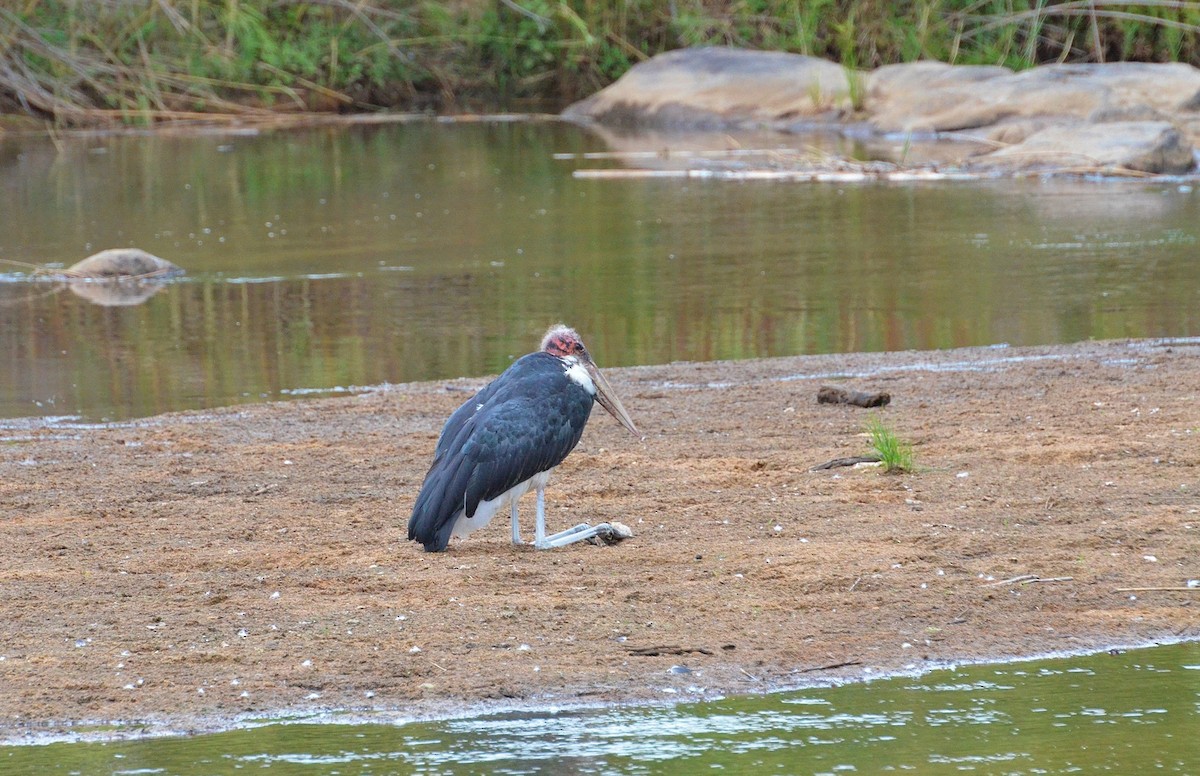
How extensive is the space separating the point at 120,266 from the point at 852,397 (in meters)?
6.89

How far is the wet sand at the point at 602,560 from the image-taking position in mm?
4598

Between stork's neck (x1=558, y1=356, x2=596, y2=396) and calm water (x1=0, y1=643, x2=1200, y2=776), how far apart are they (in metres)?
1.66

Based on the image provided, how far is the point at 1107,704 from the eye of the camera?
4.39 metres

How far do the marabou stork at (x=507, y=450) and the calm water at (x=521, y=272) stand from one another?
3.25 metres

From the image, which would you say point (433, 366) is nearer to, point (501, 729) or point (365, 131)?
point (501, 729)

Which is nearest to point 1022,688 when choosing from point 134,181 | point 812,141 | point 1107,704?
point 1107,704

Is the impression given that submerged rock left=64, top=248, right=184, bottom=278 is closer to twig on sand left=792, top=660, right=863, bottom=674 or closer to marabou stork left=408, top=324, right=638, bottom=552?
marabou stork left=408, top=324, right=638, bottom=552

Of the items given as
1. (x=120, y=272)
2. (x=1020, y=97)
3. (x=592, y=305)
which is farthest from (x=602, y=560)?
(x=1020, y=97)

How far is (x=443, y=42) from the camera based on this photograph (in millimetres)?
27719

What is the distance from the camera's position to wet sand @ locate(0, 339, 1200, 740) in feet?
15.1

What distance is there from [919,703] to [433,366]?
18.4ft

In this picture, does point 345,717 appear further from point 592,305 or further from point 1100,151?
point 1100,151

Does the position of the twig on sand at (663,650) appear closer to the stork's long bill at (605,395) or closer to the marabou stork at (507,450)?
the marabou stork at (507,450)

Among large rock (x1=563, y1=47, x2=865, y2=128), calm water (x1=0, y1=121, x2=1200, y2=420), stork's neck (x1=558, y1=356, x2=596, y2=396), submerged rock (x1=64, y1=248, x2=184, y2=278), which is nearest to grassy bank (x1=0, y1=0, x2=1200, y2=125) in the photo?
large rock (x1=563, y1=47, x2=865, y2=128)
